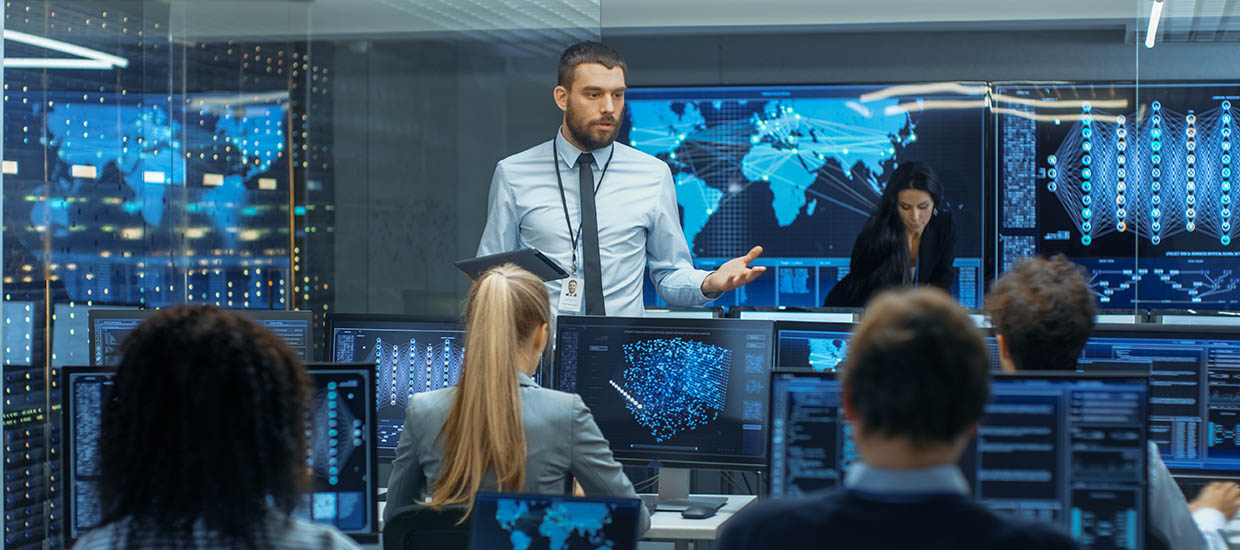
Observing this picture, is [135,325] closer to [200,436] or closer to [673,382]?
[673,382]

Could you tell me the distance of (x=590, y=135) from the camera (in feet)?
12.0

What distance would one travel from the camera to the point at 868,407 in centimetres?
116

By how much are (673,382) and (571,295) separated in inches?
33.8

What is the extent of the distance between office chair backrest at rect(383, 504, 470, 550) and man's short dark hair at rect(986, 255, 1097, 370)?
1.02 meters

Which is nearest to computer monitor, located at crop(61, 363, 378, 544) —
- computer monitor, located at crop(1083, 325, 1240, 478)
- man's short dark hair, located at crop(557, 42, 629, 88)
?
computer monitor, located at crop(1083, 325, 1240, 478)

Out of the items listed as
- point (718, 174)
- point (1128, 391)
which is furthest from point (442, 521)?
point (718, 174)

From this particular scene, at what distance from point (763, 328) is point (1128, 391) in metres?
0.96

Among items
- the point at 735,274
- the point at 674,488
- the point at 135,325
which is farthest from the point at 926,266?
the point at 135,325

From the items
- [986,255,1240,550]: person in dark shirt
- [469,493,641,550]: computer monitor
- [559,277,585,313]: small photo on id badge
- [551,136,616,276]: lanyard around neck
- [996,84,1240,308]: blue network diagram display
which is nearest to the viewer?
[469,493,641,550]: computer monitor

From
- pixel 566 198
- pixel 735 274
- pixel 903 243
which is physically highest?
pixel 566 198

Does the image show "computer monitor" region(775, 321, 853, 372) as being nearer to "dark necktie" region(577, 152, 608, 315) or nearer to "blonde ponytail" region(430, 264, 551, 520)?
"blonde ponytail" region(430, 264, 551, 520)

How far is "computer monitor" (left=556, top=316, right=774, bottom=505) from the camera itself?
263cm

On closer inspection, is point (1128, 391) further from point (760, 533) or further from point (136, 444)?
point (136, 444)

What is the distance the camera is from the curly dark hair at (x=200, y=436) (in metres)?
1.36
